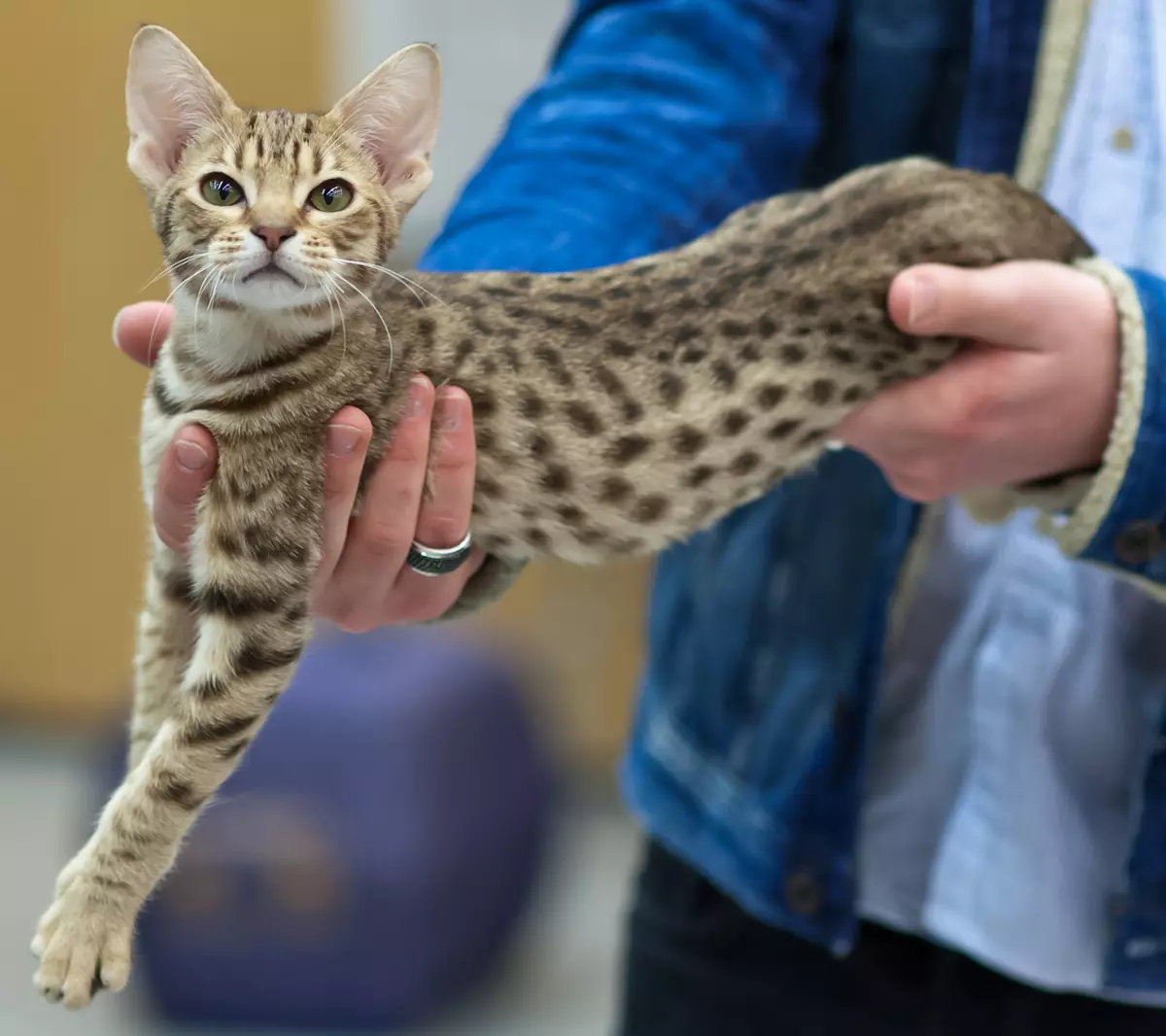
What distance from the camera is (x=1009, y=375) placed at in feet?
4.50

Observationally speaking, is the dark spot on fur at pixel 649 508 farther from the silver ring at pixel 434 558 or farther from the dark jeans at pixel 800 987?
the dark jeans at pixel 800 987

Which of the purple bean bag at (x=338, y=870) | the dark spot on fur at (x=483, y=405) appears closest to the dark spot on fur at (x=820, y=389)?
the dark spot on fur at (x=483, y=405)

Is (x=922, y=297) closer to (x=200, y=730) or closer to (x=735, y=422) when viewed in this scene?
(x=735, y=422)

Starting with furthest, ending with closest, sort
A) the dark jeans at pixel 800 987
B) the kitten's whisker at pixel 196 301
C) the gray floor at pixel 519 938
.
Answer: the gray floor at pixel 519 938
the dark jeans at pixel 800 987
the kitten's whisker at pixel 196 301

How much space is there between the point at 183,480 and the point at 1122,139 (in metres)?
1.05

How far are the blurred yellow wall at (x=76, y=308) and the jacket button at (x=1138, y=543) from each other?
0.95m

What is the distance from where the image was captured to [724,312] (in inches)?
56.8

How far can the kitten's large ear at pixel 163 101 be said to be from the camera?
3.42ft

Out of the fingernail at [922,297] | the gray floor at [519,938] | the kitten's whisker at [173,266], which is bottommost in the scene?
the gray floor at [519,938]

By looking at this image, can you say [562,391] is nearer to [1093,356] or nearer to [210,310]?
[210,310]

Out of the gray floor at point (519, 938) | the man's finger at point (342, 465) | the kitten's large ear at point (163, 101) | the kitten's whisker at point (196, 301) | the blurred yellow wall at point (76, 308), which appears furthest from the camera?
the gray floor at point (519, 938)

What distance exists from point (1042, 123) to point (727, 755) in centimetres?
82

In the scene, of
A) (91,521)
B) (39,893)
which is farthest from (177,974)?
(91,521)

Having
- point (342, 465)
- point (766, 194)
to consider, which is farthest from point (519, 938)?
point (342, 465)
